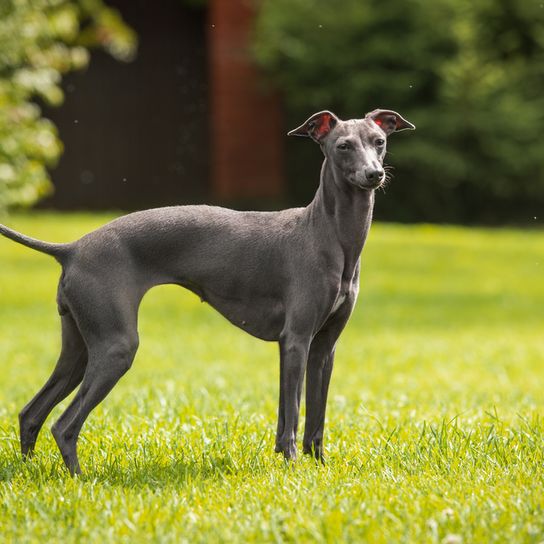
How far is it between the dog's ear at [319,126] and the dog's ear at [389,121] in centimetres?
19

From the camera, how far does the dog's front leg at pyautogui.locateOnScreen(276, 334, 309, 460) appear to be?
4.17m

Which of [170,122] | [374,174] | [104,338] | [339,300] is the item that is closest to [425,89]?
[170,122]

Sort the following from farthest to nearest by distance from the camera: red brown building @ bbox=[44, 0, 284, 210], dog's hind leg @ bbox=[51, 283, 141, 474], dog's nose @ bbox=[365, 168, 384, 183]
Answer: red brown building @ bbox=[44, 0, 284, 210]
dog's hind leg @ bbox=[51, 283, 141, 474]
dog's nose @ bbox=[365, 168, 384, 183]

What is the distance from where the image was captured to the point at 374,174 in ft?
13.1

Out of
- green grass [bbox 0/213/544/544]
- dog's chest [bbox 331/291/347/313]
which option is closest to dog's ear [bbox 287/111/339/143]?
dog's chest [bbox 331/291/347/313]

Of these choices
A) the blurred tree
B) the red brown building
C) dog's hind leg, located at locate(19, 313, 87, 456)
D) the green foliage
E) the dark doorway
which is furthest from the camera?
the green foliage

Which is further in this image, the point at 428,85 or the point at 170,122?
the point at 428,85

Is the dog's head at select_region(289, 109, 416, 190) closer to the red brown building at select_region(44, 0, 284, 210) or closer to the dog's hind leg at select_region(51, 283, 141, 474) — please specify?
the dog's hind leg at select_region(51, 283, 141, 474)

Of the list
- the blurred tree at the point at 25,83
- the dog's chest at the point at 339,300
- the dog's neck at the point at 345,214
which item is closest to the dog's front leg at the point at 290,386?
the dog's chest at the point at 339,300

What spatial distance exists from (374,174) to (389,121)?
51 cm

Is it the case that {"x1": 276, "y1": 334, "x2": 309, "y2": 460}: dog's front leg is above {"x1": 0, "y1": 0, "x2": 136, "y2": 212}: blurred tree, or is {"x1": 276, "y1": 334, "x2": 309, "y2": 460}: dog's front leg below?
below

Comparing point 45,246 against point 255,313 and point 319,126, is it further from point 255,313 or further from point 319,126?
point 319,126

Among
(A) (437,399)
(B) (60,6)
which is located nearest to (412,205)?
(B) (60,6)

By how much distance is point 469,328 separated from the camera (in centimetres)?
1199
